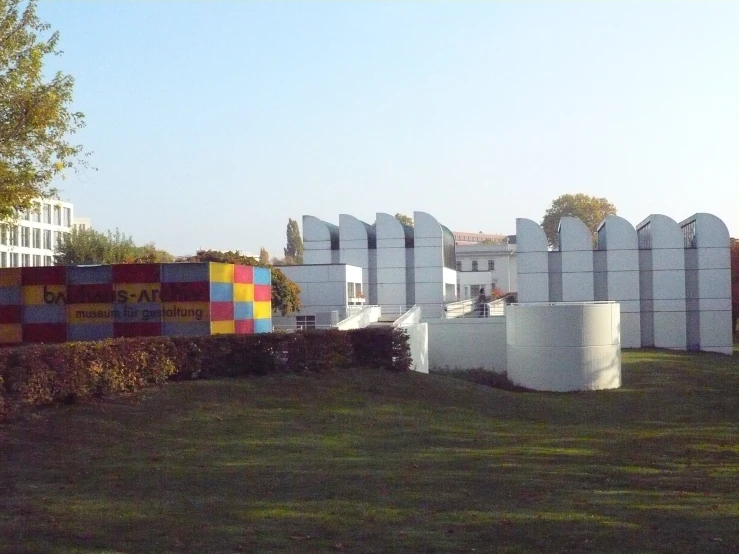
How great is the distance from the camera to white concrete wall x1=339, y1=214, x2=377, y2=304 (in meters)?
52.8

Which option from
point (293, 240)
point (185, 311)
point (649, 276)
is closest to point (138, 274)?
point (185, 311)

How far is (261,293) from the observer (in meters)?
25.0

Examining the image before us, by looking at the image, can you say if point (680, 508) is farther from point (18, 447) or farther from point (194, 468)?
point (18, 447)

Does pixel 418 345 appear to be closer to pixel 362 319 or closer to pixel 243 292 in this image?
pixel 243 292

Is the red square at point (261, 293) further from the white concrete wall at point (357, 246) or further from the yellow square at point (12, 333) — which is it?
the white concrete wall at point (357, 246)

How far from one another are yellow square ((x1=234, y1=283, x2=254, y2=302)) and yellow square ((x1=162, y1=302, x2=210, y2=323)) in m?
1.20

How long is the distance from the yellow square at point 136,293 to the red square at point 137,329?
1.83ft

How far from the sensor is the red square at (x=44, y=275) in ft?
73.6

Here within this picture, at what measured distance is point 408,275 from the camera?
171 feet

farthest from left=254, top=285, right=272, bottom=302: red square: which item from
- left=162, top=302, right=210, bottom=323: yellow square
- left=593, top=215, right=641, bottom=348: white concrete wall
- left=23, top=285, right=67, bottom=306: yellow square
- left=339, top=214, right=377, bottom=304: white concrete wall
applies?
left=339, top=214, right=377, bottom=304: white concrete wall

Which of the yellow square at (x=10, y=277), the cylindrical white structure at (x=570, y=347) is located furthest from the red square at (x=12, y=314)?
the cylindrical white structure at (x=570, y=347)

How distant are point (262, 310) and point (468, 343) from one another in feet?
40.1

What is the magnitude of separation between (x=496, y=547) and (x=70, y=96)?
1362cm

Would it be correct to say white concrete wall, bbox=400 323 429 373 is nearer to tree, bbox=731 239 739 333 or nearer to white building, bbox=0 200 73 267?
tree, bbox=731 239 739 333
